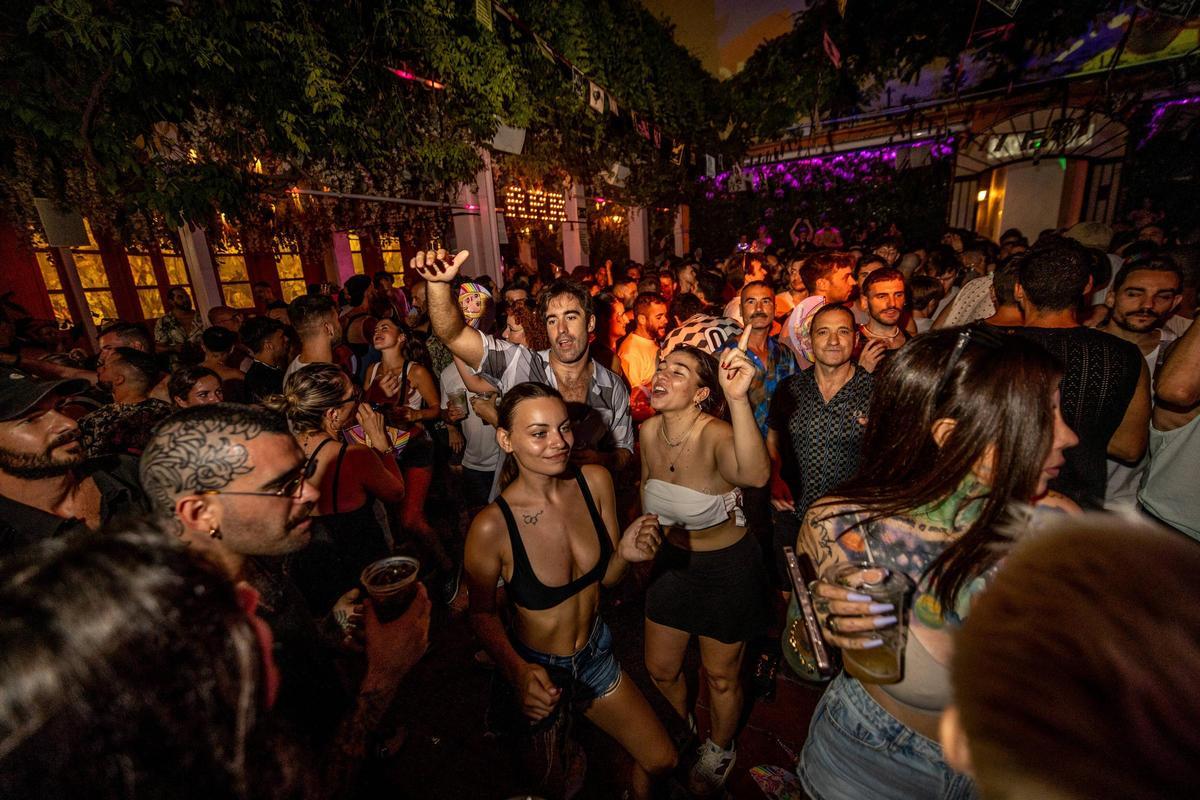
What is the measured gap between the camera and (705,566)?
8.46ft

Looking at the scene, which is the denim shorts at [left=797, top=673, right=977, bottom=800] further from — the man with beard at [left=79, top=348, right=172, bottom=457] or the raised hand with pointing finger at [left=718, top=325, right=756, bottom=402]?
the man with beard at [left=79, top=348, right=172, bottom=457]

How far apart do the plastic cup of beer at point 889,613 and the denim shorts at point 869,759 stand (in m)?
0.31

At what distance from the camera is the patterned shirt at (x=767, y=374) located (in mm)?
3816

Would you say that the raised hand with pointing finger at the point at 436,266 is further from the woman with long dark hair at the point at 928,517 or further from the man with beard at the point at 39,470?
the woman with long dark hair at the point at 928,517

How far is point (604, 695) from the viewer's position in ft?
7.78

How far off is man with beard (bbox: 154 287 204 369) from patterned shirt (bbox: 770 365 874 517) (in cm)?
811

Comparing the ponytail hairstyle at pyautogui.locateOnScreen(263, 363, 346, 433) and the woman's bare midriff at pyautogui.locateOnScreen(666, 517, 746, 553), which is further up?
the ponytail hairstyle at pyautogui.locateOnScreen(263, 363, 346, 433)

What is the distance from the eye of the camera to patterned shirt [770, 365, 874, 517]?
3203 mm

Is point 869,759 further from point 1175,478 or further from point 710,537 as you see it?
point 1175,478

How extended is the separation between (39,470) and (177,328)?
7.56 metres

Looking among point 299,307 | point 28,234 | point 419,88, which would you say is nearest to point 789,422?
point 299,307

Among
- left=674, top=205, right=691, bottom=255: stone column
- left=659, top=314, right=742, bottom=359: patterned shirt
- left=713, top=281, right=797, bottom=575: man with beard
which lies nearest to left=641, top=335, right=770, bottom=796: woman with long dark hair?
left=659, top=314, right=742, bottom=359: patterned shirt

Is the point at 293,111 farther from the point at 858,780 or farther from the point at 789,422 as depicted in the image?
the point at 858,780

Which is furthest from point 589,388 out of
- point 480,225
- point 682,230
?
point 682,230
